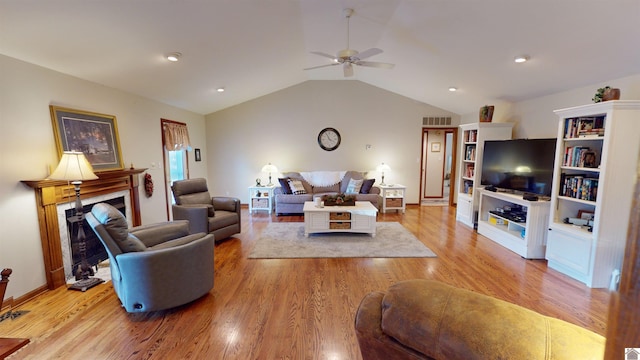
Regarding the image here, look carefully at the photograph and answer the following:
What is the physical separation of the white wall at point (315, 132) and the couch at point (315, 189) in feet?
1.16

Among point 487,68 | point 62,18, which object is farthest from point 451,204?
point 62,18

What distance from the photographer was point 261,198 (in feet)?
20.5

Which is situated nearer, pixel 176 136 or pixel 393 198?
pixel 176 136

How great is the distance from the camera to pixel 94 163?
11.3 ft

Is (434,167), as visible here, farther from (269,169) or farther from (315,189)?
(269,169)

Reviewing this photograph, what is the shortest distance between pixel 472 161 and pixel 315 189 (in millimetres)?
3215

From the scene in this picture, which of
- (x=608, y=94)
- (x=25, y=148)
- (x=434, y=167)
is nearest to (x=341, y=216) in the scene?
(x=608, y=94)

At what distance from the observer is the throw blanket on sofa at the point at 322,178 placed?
6.59 m

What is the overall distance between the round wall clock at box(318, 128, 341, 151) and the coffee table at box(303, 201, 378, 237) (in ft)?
8.68

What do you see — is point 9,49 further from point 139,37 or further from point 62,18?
point 139,37

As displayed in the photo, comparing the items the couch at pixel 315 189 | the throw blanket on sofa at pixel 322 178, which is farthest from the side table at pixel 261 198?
the throw blanket on sofa at pixel 322 178

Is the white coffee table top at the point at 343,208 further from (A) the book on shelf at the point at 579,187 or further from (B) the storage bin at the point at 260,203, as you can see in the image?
(A) the book on shelf at the point at 579,187

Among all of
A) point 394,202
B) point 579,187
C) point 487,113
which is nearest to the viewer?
point 579,187

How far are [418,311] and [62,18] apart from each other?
3.24 meters
